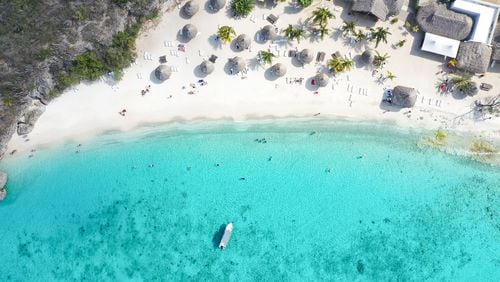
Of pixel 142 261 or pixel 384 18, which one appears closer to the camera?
pixel 384 18

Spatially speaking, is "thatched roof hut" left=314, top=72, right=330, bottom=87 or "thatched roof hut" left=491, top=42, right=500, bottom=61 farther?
"thatched roof hut" left=314, top=72, right=330, bottom=87

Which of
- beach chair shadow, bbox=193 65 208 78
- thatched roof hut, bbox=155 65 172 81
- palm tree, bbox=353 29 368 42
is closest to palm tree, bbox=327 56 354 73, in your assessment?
palm tree, bbox=353 29 368 42

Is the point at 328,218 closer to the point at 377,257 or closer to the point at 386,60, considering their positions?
the point at 377,257

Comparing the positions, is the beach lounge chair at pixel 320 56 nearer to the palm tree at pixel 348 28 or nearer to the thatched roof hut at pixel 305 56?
the thatched roof hut at pixel 305 56

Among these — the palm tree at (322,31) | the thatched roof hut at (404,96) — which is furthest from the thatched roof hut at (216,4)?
the thatched roof hut at (404,96)

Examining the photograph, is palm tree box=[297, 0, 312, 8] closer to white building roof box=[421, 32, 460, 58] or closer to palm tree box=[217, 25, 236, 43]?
palm tree box=[217, 25, 236, 43]

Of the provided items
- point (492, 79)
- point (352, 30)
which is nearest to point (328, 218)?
point (352, 30)
